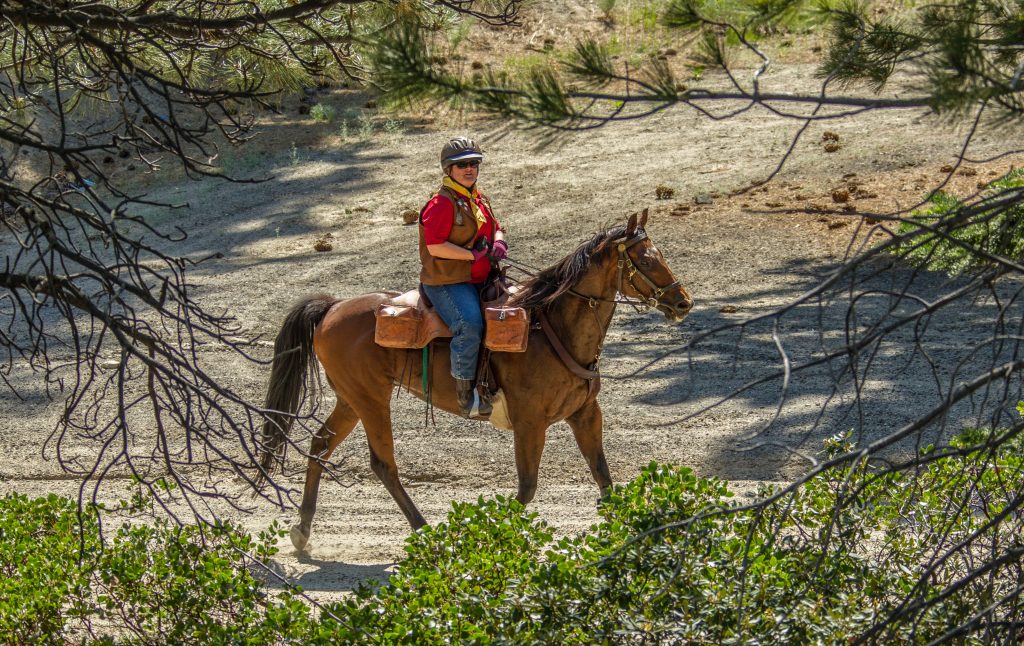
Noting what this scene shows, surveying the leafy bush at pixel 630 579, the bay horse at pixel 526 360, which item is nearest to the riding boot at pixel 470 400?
the bay horse at pixel 526 360

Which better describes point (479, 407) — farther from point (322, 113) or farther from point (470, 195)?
point (322, 113)

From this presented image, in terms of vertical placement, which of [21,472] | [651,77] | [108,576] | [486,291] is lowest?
[21,472]

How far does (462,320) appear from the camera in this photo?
777 centimetres

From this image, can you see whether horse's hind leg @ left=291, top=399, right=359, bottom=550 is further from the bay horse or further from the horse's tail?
the horse's tail

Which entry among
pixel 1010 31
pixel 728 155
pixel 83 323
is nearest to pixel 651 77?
pixel 1010 31

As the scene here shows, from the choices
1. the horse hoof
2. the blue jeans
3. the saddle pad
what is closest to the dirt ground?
the horse hoof

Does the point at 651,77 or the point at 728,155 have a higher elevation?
the point at 651,77

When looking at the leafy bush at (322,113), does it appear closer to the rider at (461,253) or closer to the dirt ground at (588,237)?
the dirt ground at (588,237)

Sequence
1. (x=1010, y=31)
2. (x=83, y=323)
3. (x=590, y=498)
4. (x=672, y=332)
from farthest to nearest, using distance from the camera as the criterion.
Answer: (x=83, y=323), (x=672, y=332), (x=590, y=498), (x=1010, y=31)

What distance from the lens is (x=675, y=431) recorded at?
10008 mm

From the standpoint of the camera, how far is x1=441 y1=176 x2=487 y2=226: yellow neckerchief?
7.67 metres

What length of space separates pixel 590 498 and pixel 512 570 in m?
3.49

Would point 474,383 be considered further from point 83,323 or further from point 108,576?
point 83,323

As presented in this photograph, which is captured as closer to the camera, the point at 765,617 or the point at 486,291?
the point at 765,617
